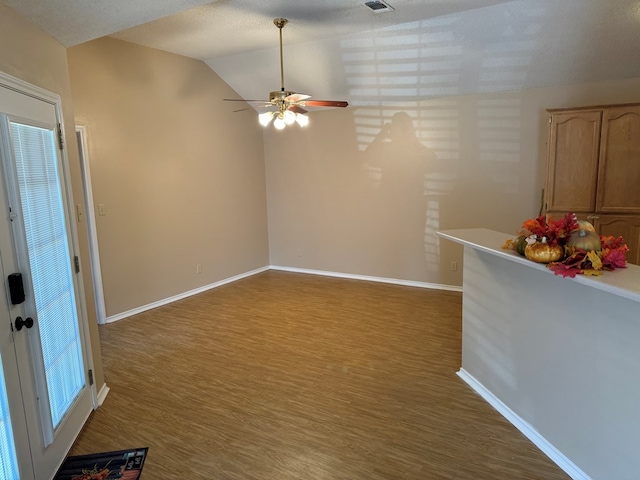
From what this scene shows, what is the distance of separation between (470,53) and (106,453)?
4.72 meters

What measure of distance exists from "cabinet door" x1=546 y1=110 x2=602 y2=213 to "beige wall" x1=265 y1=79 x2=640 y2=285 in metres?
0.76

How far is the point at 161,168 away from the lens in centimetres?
492

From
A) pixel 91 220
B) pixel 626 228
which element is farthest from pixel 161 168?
pixel 626 228

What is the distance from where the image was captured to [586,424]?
2025mm

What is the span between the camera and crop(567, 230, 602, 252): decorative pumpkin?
6.20 feet

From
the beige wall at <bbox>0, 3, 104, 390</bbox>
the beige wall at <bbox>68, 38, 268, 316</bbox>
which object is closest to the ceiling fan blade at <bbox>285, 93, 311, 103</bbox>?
the beige wall at <bbox>0, 3, 104, 390</bbox>

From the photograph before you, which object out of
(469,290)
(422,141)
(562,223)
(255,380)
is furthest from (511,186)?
(255,380)

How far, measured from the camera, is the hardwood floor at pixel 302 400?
2.28 meters

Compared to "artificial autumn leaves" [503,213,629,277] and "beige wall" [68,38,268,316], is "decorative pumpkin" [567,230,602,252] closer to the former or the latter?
"artificial autumn leaves" [503,213,629,277]

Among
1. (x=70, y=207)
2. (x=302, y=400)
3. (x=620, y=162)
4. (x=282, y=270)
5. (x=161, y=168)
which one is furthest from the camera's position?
(x=282, y=270)

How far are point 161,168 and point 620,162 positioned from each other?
4.89 meters

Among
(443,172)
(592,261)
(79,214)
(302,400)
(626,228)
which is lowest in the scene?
(302,400)

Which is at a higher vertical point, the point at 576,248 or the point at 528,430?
the point at 576,248

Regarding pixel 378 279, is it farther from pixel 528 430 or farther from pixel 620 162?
pixel 528 430
